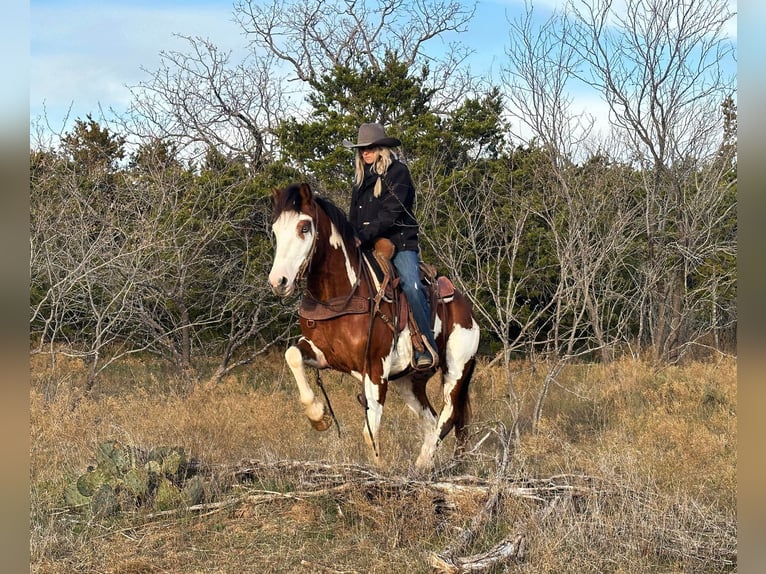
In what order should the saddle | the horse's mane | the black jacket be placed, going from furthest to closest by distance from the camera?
the black jacket
the saddle
the horse's mane

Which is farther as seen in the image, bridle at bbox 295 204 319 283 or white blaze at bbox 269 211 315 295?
bridle at bbox 295 204 319 283

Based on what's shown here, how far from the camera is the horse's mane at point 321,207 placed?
198 inches

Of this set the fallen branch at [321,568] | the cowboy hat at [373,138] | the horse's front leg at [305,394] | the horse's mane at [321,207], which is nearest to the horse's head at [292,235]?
the horse's mane at [321,207]

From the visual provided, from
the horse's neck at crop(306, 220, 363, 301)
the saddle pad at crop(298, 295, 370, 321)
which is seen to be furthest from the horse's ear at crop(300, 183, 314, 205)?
the saddle pad at crop(298, 295, 370, 321)

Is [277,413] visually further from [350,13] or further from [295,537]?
[350,13]

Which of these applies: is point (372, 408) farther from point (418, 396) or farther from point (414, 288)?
point (418, 396)

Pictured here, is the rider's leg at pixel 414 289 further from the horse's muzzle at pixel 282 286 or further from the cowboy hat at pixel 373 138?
the horse's muzzle at pixel 282 286

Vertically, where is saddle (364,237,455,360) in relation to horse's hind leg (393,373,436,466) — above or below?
above

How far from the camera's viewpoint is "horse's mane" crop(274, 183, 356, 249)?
502cm

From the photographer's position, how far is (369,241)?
19.4 ft

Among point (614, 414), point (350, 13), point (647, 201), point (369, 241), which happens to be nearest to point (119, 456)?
point (369, 241)

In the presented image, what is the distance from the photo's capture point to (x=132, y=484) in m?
5.00

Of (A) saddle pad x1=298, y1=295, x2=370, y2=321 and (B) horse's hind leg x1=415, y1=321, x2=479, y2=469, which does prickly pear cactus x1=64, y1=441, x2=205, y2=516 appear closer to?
(A) saddle pad x1=298, y1=295, x2=370, y2=321

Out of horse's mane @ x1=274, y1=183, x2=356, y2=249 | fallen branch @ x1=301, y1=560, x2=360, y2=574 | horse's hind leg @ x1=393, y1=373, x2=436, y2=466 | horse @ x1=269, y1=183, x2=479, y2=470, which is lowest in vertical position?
fallen branch @ x1=301, y1=560, x2=360, y2=574
